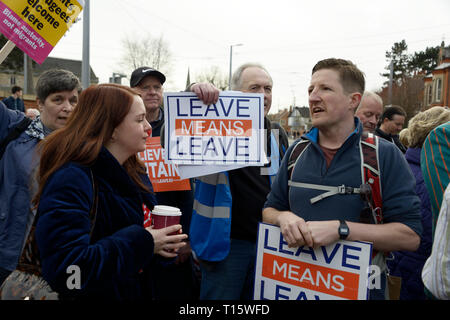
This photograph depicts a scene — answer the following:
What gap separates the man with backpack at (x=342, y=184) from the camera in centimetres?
183

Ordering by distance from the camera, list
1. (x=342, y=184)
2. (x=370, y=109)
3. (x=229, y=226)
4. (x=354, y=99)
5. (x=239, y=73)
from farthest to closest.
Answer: (x=370, y=109), (x=239, y=73), (x=229, y=226), (x=354, y=99), (x=342, y=184)

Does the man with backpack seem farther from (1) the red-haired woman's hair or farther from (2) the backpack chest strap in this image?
(1) the red-haired woman's hair

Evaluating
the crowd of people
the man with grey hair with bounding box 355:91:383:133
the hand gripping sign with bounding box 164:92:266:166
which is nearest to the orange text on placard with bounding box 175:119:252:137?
the hand gripping sign with bounding box 164:92:266:166

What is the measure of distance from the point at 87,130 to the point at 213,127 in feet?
2.99

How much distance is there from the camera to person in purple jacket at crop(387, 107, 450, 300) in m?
2.91

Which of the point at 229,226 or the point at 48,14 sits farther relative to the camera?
the point at 48,14

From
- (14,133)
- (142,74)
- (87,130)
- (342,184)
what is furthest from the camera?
(142,74)

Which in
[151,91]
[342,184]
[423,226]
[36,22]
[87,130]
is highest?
[36,22]

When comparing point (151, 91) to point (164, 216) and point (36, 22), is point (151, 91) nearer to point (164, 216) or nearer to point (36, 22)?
point (36, 22)

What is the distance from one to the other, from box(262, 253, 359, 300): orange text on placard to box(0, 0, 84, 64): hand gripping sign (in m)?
2.18

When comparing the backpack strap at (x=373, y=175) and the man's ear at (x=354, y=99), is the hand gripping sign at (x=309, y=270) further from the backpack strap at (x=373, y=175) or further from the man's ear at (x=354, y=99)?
the man's ear at (x=354, y=99)

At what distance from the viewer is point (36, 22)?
2668 millimetres

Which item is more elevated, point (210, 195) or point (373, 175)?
point (373, 175)

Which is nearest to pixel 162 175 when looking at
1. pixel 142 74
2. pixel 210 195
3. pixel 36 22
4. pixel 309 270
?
pixel 210 195
